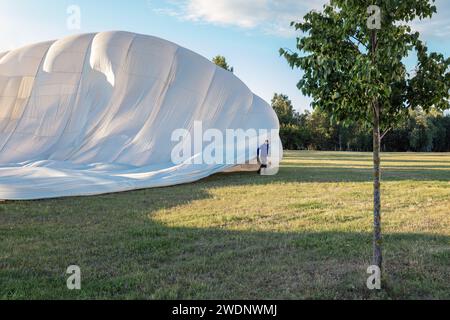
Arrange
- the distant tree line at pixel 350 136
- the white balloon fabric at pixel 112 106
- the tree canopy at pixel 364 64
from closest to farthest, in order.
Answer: the tree canopy at pixel 364 64 → the white balloon fabric at pixel 112 106 → the distant tree line at pixel 350 136

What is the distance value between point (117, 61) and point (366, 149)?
216 feet

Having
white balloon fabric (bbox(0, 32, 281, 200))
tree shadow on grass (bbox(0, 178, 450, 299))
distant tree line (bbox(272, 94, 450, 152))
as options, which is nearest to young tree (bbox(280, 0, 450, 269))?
tree shadow on grass (bbox(0, 178, 450, 299))

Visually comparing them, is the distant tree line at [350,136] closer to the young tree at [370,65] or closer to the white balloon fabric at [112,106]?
the white balloon fabric at [112,106]

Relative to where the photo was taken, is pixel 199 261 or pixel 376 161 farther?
pixel 199 261

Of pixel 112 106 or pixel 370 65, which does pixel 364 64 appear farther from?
pixel 112 106

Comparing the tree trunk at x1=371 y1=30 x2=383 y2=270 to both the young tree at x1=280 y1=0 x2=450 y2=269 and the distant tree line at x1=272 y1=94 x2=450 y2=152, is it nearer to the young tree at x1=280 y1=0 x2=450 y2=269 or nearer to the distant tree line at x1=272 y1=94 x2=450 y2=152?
the young tree at x1=280 y1=0 x2=450 y2=269

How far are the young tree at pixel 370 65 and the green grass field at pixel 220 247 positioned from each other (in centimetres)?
84

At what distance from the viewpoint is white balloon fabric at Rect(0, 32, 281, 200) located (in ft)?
43.4

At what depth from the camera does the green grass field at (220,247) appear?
422 centimetres

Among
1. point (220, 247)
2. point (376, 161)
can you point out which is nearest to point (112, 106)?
point (220, 247)

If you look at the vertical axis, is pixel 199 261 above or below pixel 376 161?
below

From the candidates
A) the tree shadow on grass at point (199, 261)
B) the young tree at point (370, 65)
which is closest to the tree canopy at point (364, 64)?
the young tree at point (370, 65)

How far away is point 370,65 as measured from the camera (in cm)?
374

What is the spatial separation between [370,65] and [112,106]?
11356 mm
